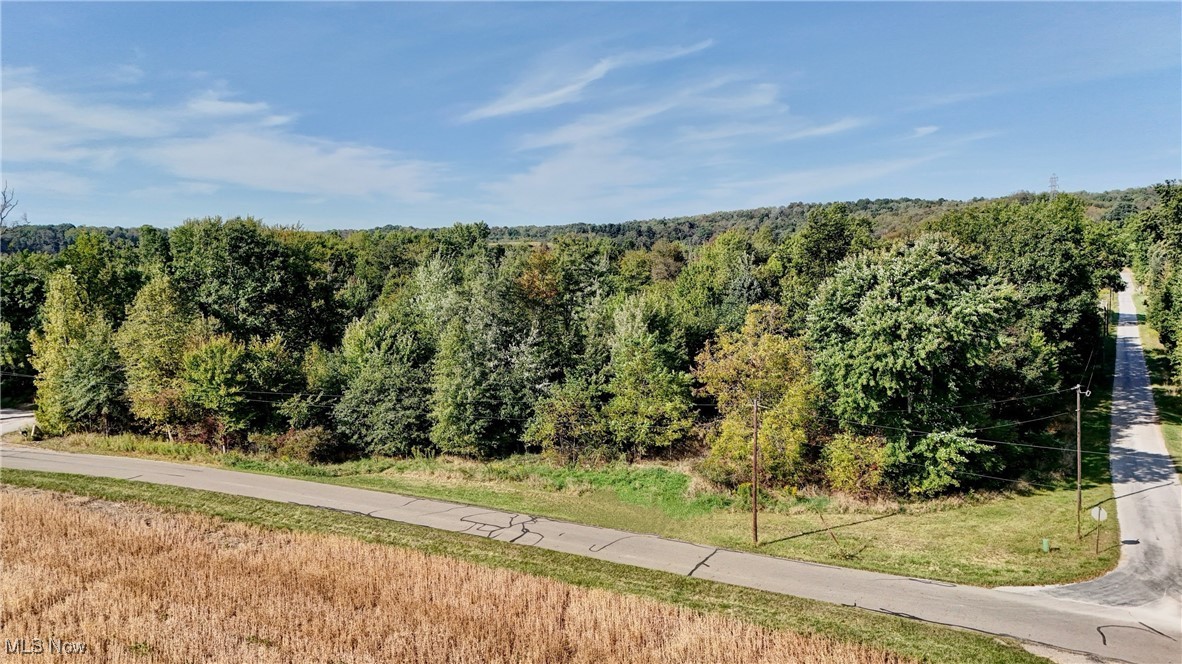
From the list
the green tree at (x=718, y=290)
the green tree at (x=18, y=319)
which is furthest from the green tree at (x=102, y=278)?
the green tree at (x=718, y=290)

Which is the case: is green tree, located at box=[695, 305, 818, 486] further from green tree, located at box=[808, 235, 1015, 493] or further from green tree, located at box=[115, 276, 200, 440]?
green tree, located at box=[115, 276, 200, 440]

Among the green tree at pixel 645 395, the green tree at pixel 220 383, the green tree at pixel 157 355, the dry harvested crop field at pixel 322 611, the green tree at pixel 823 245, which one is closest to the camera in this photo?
the dry harvested crop field at pixel 322 611

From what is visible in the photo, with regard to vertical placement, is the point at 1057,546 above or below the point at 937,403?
below

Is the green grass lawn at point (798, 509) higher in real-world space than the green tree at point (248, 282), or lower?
lower

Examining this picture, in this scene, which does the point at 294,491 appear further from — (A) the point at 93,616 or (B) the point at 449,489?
(A) the point at 93,616

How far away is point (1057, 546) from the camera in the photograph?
2259cm

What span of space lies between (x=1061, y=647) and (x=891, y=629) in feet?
13.1

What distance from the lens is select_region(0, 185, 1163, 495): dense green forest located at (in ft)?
92.3

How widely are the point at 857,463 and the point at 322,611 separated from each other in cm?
2290

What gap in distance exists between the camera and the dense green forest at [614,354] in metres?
28.1

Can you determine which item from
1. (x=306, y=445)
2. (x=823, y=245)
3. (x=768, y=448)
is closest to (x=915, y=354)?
(x=768, y=448)

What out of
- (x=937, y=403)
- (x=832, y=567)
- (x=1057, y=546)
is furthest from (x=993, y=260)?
(x=832, y=567)

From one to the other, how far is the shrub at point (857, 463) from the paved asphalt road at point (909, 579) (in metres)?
8.13

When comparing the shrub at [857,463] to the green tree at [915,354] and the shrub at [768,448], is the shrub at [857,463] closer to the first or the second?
the green tree at [915,354]
